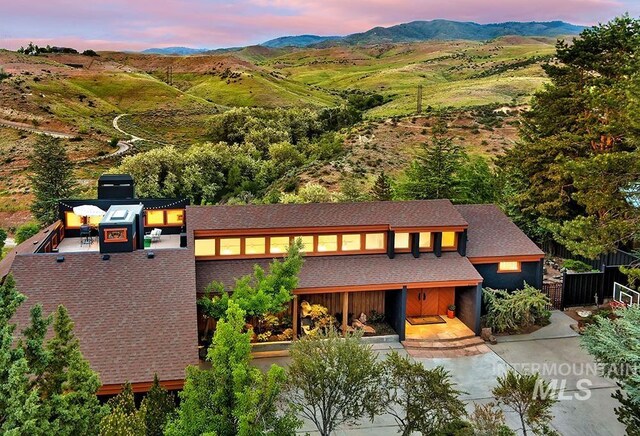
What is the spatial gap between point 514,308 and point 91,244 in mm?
18493

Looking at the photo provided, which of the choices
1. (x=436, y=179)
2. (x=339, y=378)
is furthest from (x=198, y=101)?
(x=339, y=378)

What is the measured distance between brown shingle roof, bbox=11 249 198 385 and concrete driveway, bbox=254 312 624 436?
407cm

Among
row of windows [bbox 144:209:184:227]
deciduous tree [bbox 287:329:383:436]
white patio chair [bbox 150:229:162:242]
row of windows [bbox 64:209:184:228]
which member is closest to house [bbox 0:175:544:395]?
white patio chair [bbox 150:229:162:242]

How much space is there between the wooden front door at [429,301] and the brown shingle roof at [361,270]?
154 centimetres

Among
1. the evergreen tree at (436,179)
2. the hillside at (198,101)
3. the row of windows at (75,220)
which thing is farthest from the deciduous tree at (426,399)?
the hillside at (198,101)

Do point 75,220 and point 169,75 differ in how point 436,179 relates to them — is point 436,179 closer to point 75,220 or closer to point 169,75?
point 75,220

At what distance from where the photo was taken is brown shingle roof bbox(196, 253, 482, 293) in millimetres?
19844

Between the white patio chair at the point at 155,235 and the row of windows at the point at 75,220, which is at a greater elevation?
the row of windows at the point at 75,220

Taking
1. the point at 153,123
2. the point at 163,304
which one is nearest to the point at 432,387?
the point at 163,304

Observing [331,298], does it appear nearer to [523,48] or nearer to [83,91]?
[83,91]

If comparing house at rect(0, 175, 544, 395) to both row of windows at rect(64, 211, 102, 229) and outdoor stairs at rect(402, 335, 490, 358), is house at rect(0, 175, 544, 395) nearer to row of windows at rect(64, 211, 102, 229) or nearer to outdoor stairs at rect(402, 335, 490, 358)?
row of windows at rect(64, 211, 102, 229)

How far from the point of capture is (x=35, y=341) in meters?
8.82

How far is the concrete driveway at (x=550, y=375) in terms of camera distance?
14867 mm

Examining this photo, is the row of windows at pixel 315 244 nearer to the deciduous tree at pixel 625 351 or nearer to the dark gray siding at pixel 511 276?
the dark gray siding at pixel 511 276
